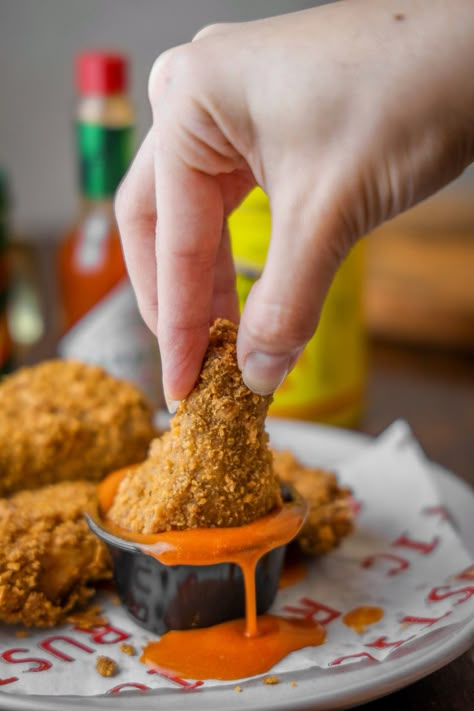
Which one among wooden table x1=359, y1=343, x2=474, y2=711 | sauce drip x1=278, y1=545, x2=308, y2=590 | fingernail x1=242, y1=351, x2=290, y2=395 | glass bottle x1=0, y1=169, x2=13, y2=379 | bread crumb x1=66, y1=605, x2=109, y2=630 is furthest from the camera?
glass bottle x1=0, y1=169, x2=13, y2=379

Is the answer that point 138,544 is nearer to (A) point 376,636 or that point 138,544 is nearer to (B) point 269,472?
(B) point 269,472

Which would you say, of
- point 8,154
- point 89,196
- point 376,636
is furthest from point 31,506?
point 8,154

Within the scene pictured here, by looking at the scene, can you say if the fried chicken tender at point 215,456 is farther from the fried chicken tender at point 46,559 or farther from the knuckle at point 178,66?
the knuckle at point 178,66

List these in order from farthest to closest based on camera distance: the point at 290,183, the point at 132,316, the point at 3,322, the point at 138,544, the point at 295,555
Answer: the point at 3,322, the point at 132,316, the point at 295,555, the point at 138,544, the point at 290,183

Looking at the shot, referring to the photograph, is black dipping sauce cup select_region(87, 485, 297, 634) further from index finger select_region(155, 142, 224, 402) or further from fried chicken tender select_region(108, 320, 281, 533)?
index finger select_region(155, 142, 224, 402)

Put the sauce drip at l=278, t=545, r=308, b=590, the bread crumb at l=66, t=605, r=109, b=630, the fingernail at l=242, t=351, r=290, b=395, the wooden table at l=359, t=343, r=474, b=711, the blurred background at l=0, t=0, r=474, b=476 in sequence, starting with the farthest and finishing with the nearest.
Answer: the blurred background at l=0, t=0, r=474, b=476
the wooden table at l=359, t=343, r=474, b=711
the sauce drip at l=278, t=545, r=308, b=590
the bread crumb at l=66, t=605, r=109, b=630
the fingernail at l=242, t=351, r=290, b=395

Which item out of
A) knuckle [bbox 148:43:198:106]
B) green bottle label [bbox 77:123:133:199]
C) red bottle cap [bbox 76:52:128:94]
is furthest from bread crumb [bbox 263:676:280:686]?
red bottle cap [bbox 76:52:128:94]
